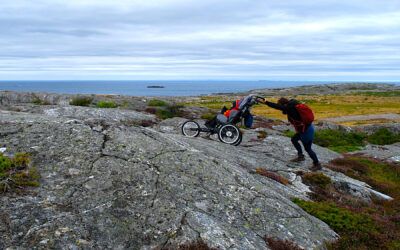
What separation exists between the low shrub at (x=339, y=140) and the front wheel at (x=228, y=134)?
1044cm

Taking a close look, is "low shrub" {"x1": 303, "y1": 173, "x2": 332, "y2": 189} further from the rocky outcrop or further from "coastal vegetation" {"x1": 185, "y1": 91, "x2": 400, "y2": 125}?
"coastal vegetation" {"x1": 185, "y1": 91, "x2": 400, "y2": 125}

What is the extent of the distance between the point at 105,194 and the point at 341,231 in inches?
215

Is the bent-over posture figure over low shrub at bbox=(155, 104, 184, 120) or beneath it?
over

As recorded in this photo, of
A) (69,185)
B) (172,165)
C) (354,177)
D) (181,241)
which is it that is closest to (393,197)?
(354,177)

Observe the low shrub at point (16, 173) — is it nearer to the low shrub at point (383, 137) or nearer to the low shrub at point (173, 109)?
the low shrub at point (173, 109)

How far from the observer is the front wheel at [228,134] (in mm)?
13633

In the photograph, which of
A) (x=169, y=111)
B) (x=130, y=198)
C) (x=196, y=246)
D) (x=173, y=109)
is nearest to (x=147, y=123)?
(x=169, y=111)

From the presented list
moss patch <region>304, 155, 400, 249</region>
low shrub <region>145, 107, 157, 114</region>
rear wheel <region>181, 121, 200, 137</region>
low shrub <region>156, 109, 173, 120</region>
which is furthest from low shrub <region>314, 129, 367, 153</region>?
low shrub <region>145, 107, 157, 114</region>

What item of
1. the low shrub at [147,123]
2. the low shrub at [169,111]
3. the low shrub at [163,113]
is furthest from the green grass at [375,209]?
the low shrub at [169,111]

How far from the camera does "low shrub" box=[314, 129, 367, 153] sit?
69.1 feet

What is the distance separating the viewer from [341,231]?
6789mm

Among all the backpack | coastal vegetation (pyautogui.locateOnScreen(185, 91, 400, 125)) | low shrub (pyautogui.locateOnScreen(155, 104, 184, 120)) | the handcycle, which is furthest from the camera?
coastal vegetation (pyautogui.locateOnScreen(185, 91, 400, 125))

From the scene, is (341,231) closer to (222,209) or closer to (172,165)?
(222,209)

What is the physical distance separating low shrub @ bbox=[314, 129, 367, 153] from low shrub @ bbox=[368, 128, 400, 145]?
2.39 ft
